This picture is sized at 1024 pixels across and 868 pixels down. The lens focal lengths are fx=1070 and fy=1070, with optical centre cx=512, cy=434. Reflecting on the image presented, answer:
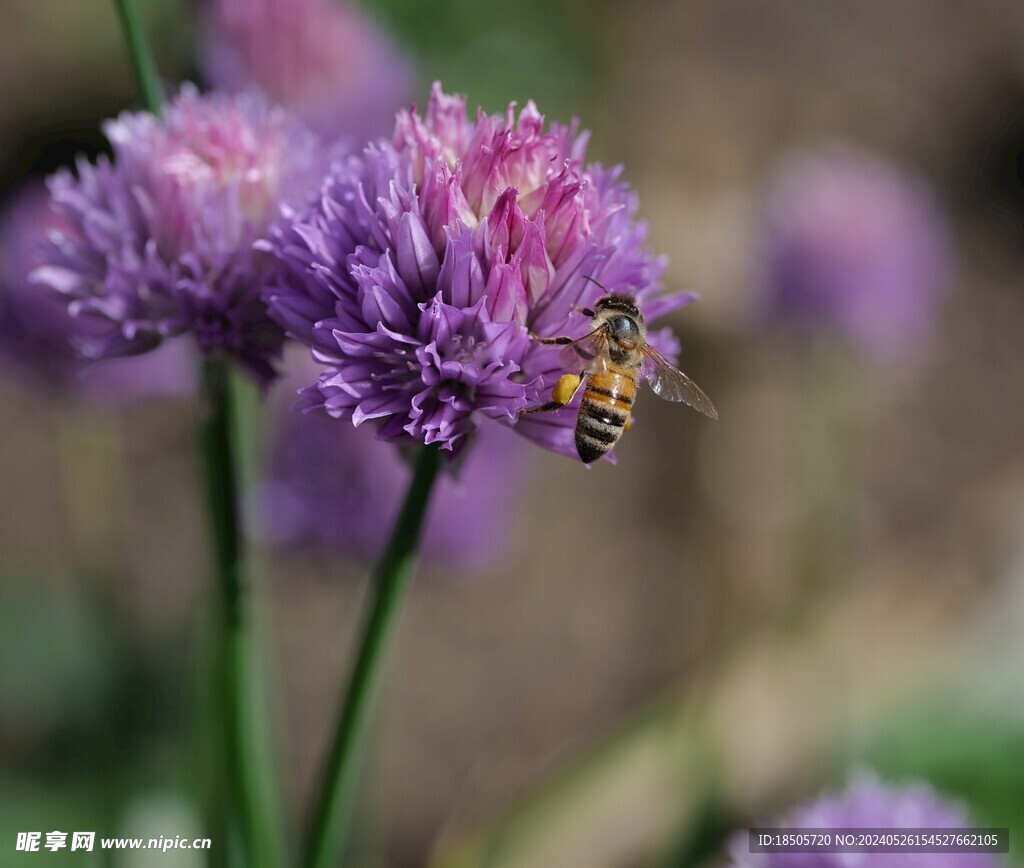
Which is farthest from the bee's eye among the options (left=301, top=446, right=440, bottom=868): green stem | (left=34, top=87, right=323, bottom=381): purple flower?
(left=34, top=87, right=323, bottom=381): purple flower

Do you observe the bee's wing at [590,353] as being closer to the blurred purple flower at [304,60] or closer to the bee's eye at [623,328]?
the bee's eye at [623,328]

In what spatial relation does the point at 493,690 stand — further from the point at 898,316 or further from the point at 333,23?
the point at 333,23

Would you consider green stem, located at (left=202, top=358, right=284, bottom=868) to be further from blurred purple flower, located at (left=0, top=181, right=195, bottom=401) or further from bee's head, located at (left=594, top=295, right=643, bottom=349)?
blurred purple flower, located at (left=0, top=181, right=195, bottom=401)

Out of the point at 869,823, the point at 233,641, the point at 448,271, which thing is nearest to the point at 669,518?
the point at 869,823

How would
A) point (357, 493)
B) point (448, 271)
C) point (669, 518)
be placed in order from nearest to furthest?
point (448, 271)
point (357, 493)
point (669, 518)

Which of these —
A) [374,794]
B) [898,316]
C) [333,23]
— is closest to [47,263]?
[333,23]

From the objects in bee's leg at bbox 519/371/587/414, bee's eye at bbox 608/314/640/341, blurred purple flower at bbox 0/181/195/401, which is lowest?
bee's leg at bbox 519/371/587/414

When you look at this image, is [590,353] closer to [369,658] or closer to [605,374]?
[605,374]

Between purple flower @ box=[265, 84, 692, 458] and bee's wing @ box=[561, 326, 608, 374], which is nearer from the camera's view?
purple flower @ box=[265, 84, 692, 458]
